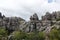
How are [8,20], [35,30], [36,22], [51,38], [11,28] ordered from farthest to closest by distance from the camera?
[8,20]
[11,28]
[36,22]
[35,30]
[51,38]

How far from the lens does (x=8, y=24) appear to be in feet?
370

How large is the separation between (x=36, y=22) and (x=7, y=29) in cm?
1937

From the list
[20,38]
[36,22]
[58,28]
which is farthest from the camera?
[36,22]

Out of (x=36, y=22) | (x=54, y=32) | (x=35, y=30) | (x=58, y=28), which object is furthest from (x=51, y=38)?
(x=36, y=22)

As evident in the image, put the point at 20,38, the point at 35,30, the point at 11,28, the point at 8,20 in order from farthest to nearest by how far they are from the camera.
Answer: the point at 8,20, the point at 11,28, the point at 35,30, the point at 20,38

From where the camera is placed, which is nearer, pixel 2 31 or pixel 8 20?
pixel 2 31

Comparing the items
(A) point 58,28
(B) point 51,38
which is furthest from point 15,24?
(B) point 51,38

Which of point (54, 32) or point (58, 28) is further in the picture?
point (58, 28)

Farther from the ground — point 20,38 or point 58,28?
point 58,28

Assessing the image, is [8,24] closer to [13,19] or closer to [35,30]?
[13,19]

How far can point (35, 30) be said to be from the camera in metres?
96.4

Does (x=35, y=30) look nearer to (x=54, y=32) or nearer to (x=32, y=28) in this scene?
(x=32, y=28)

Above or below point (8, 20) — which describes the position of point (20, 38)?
below

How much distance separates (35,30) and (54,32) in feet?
140
